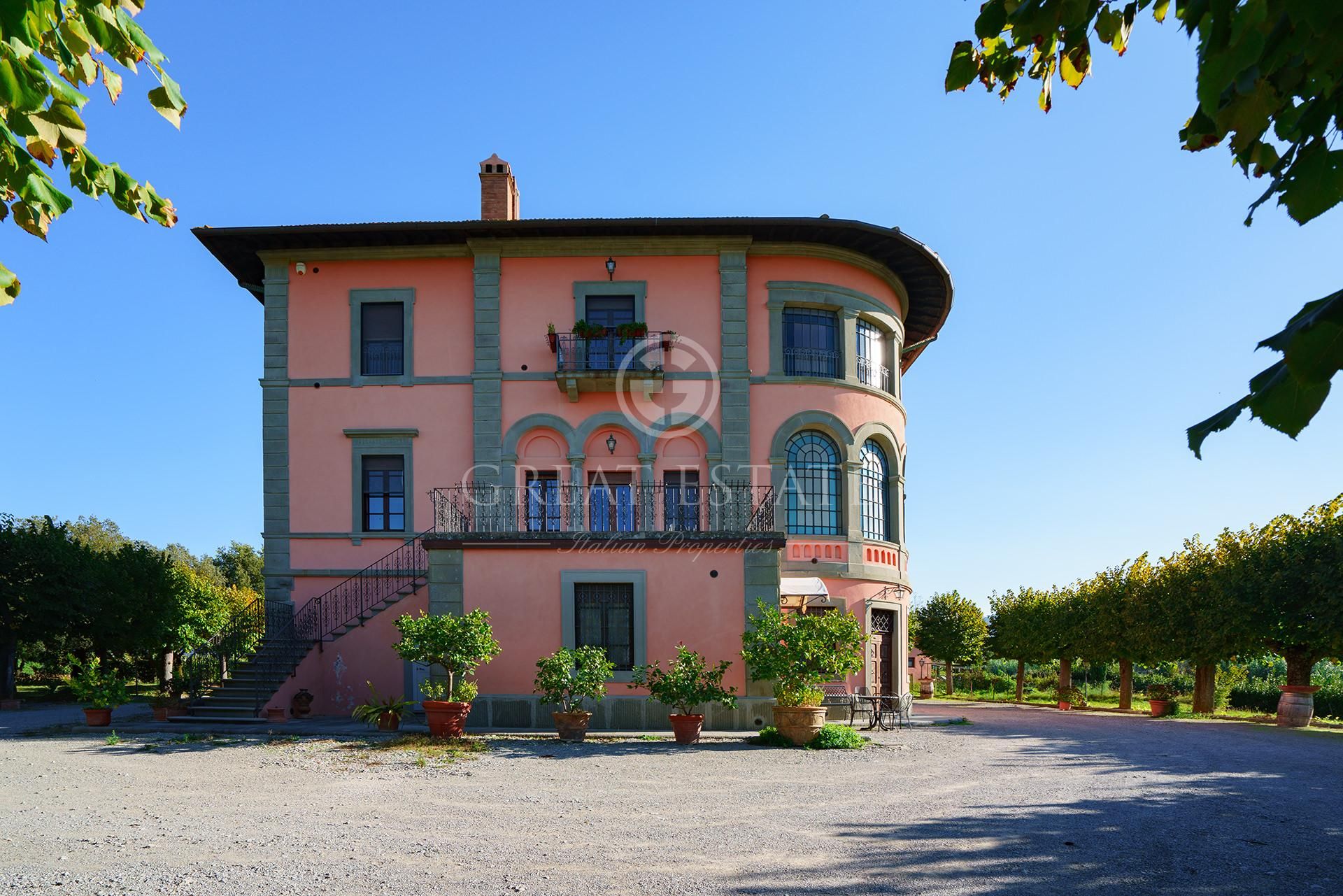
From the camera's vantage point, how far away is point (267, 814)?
9.59 meters

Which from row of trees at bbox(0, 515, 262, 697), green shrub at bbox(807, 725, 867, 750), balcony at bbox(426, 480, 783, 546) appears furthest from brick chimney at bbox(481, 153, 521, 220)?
green shrub at bbox(807, 725, 867, 750)

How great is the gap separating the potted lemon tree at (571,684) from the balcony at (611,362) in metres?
6.50

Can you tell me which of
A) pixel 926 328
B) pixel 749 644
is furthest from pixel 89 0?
pixel 926 328

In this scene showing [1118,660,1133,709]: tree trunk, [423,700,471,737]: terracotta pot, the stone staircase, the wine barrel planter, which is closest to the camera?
[423,700,471,737]: terracotta pot

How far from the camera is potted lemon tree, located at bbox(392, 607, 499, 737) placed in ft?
51.7

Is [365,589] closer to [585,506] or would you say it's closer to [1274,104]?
[585,506]

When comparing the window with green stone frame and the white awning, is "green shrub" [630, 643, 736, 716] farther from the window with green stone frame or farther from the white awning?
the window with green stone frame

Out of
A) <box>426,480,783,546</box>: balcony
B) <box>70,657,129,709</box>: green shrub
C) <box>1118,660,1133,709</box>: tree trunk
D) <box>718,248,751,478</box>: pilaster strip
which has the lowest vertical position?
<box>1118,660,1133,709</box>: tree trunk

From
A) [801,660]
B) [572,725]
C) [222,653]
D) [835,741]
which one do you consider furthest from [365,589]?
[835,741]

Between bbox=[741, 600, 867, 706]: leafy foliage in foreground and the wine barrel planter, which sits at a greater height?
bbox=[741, 600, 867, 706]: leafy foliage in foreground

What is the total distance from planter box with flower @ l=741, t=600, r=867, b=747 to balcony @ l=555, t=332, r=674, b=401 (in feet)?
21.4

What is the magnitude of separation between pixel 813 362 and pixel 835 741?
898 centimetres

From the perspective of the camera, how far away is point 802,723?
16.1 m

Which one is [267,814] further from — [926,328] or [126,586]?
[926,328]
